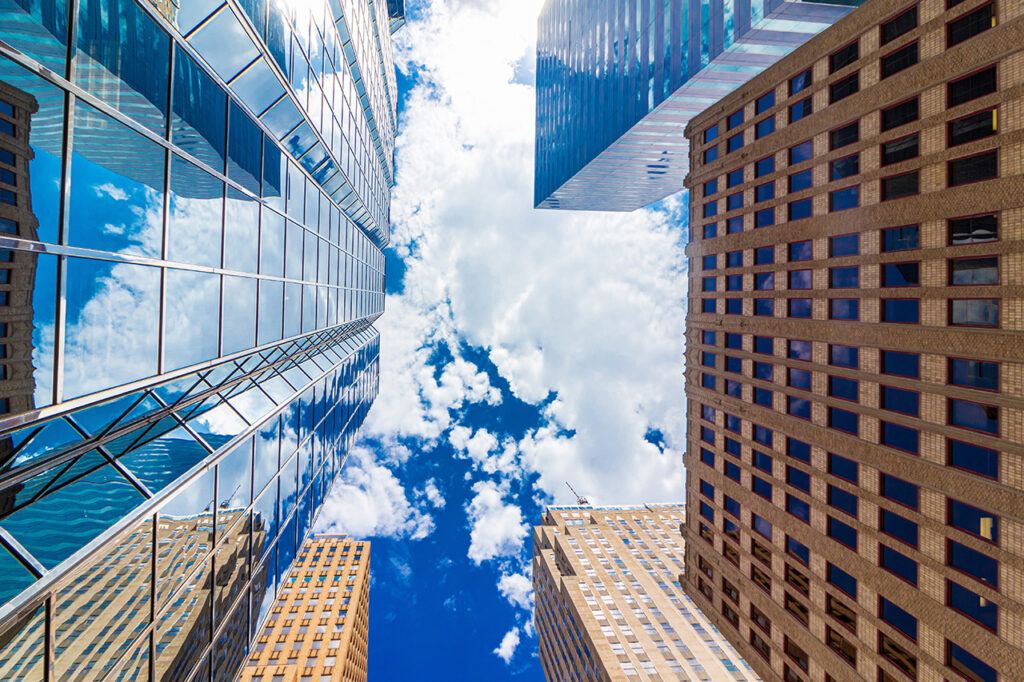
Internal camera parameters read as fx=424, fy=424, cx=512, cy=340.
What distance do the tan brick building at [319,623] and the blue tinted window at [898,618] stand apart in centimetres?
5824

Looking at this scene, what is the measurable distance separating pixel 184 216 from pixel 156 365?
4.16 meters

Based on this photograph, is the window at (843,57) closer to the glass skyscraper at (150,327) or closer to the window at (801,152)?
the window at (801,152)

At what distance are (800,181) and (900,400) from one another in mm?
12887

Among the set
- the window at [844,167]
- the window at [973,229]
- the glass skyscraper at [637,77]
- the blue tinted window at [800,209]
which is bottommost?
the window at [973,229]

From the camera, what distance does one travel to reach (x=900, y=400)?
19188 millimetres

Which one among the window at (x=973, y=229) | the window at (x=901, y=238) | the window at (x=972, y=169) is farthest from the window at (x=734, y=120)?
the window at (x=973, y=229)

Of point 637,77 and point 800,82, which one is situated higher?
point 637,77

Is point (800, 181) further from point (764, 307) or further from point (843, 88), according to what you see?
point (764, 307)

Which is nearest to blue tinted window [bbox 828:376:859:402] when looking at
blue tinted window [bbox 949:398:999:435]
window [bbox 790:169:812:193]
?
blue tinted window [bbox 949:398:999:435]

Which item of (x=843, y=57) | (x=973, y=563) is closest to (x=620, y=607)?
(x=973, y=563)

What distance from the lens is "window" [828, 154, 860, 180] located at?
21031mm

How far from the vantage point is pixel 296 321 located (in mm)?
21453

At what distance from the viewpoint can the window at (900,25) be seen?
61.1ft

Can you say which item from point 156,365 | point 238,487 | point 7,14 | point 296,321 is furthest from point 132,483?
point 296,321
